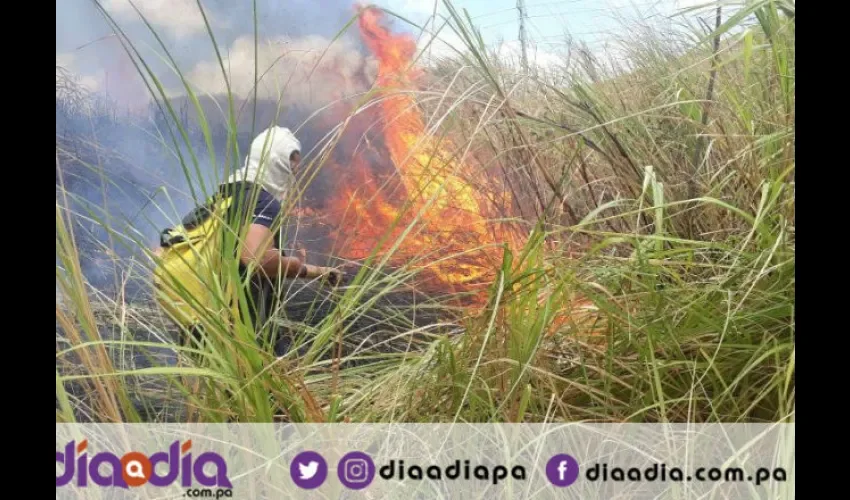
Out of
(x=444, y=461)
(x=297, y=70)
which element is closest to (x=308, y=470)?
(x=444, y=461)

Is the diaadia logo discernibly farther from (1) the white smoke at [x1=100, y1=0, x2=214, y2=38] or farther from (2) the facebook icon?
(1) the white smoke at [x1=100, y1=0, x2=214, y2=38]

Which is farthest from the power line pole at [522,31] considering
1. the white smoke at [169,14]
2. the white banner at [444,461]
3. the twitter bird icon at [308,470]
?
the twitter bird icon at [308,470]

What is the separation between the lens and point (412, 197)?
132 cm

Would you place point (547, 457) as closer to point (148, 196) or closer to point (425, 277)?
point (425, 277)

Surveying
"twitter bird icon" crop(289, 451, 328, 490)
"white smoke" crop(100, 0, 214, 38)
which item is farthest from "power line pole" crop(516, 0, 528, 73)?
"twitter bird icon" crop(289, 451, 328, 490)

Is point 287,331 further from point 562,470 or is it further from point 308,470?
point 562,470

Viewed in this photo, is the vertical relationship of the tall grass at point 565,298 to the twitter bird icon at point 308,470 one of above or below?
above

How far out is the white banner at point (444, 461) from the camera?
1.13 meters

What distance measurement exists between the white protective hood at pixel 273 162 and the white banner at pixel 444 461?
38 centimetres

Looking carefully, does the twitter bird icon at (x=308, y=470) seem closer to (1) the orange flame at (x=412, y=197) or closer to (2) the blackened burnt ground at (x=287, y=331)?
(2) the blackened burnt ground at (x=287, y=331)

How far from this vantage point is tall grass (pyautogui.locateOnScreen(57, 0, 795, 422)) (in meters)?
1.15

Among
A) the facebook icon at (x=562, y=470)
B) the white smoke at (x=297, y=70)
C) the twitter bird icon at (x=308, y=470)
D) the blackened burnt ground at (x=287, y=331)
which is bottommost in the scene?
the facebook icon at (x=562, y=470)

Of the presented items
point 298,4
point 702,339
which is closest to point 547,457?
point 702,339

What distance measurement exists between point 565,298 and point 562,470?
10.0 inches
